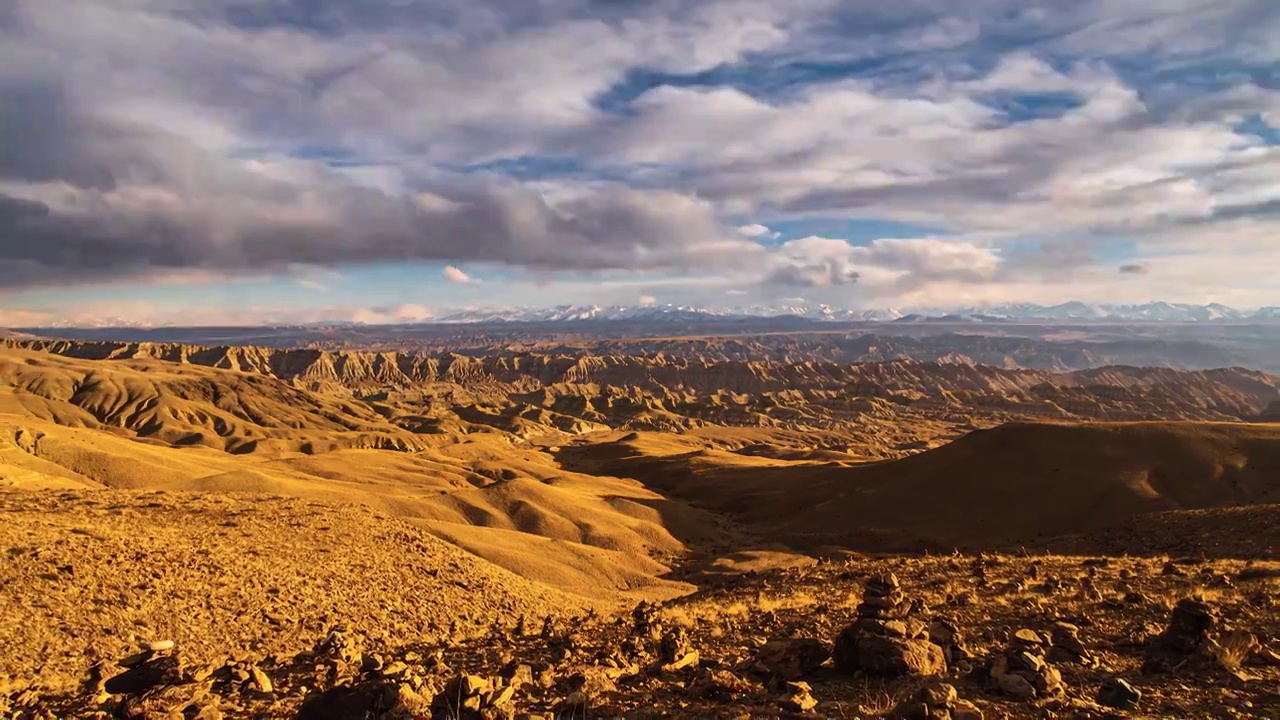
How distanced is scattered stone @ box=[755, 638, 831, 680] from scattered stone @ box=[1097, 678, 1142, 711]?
14.1 ft

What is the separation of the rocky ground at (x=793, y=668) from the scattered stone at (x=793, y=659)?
0.04m

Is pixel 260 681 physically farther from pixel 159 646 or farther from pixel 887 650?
pixel 887 650

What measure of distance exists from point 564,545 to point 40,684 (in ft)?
88.8

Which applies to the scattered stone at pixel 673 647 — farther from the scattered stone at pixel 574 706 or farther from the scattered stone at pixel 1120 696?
the scattered stone at pixel 1120 696

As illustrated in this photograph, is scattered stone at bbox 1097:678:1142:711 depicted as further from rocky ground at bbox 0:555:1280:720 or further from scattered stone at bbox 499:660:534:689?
scattered stone at bbox 499:660:534:689

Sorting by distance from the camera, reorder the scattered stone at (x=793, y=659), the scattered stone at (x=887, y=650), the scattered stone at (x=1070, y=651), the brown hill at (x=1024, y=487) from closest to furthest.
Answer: the scattered stone at (x=887, y=650) < the scattered stone at (x=1070, y=651) < the scattered stone at (x=793, y=659) < the brown hill at (x=1024, y=487)

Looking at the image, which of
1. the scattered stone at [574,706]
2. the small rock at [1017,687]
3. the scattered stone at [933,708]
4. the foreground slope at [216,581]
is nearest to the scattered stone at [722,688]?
the scattered stone at [574,706]

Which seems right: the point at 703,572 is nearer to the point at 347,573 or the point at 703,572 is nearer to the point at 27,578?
the point at 347,573

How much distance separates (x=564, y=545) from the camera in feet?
122

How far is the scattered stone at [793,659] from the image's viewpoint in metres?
11.3

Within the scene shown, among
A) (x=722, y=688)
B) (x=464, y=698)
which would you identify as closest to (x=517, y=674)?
(x=464, y=698)

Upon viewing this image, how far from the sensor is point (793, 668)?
11383 millimetres

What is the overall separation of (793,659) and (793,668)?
453 mm

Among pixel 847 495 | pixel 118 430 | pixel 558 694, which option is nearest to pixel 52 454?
pixel 558 694
